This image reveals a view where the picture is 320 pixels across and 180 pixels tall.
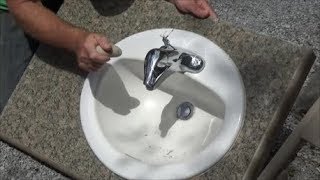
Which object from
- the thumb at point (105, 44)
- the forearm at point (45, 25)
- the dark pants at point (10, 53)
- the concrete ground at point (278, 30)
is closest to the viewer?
the thumb at point (105, 44)

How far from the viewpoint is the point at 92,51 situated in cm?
156

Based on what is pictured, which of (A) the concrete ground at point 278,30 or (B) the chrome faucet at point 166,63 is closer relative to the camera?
(B) the chrome faucet at point 166,63

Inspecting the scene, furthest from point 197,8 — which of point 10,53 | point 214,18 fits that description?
point 10,53

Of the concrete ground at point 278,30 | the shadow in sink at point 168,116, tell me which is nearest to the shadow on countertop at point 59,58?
the shadow in sink at point 168,116

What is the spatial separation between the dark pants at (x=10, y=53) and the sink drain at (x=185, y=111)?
2.49 feet

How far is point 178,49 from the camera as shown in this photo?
1.54 meters

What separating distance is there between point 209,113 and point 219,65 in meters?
0.19

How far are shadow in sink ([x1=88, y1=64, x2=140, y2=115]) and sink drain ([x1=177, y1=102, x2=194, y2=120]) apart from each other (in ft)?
0.46

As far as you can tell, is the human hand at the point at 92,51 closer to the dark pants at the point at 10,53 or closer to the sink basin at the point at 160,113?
the sink basin at the point at 160,113

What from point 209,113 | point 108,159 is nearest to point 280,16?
point 209,113

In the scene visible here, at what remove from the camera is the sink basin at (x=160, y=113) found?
1.45 m

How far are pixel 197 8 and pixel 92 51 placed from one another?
0.33 metres

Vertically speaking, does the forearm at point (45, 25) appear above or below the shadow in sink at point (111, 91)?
above

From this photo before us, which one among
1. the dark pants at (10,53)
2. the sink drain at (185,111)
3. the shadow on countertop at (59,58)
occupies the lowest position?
the dark pants at (10,53)
